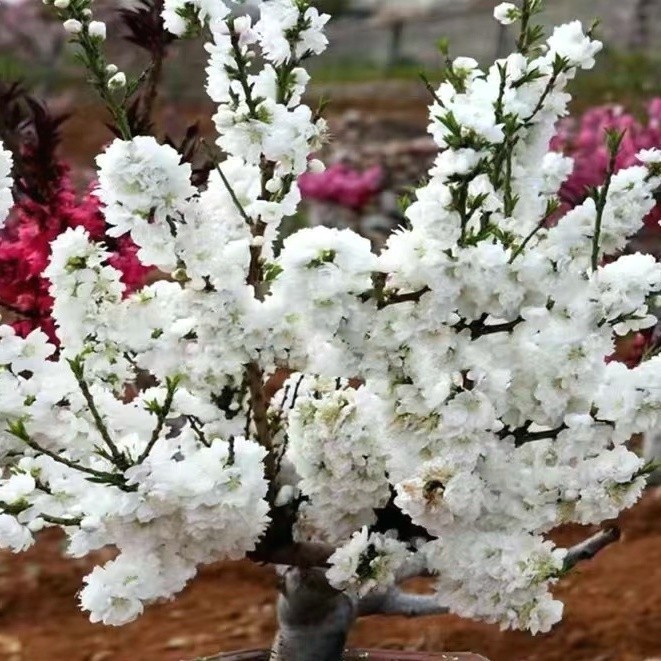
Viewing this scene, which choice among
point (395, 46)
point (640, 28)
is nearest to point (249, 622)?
point (640, 28)

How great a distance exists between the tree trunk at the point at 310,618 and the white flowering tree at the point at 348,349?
331 millimetres

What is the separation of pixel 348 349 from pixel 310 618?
815 mm

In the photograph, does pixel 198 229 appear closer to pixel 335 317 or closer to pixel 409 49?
pixel 335 317

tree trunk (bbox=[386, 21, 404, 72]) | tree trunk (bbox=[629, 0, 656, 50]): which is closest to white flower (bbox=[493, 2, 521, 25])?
tree trunk (bbox=[629, 0, 656, 50])

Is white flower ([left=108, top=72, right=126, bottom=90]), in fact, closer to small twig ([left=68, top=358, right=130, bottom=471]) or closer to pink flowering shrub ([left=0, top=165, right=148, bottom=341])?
small twig ([left=68, top=358, right=130, bottom=471])

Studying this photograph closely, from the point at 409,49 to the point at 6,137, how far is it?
50.5 ft

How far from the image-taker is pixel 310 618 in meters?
2.52

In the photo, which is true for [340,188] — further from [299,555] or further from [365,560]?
[365,560]

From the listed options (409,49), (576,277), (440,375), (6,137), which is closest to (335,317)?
(440,375)

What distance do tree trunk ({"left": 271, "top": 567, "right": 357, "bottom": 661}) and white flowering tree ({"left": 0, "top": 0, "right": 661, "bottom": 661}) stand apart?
331 mm

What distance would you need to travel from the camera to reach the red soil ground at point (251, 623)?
3.54 metres

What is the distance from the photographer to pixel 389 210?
8461mm

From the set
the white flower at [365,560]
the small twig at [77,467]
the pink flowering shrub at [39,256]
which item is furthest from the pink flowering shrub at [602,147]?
the small twig at [77,467]

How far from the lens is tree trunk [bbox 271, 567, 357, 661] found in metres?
2.49
